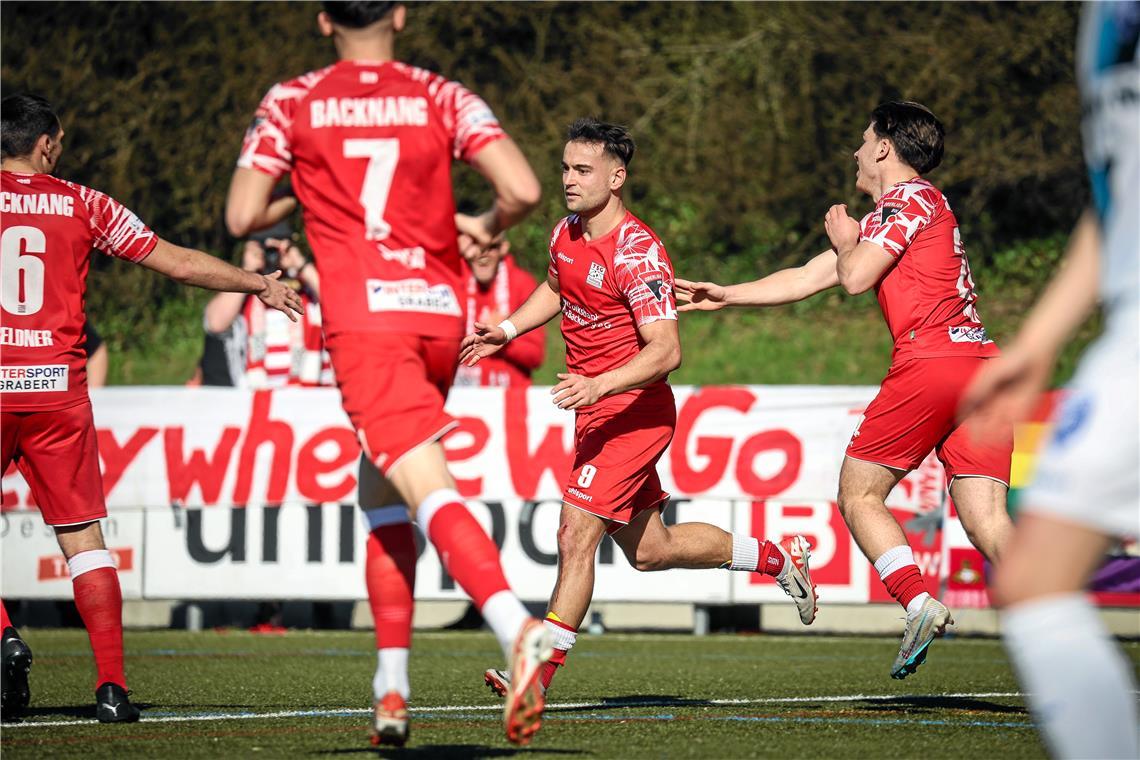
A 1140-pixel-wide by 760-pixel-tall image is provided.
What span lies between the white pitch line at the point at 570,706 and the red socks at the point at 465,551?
68.5 inches

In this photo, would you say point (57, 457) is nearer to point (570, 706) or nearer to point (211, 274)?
point (211, 274)

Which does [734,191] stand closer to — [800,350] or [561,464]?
[800,350]

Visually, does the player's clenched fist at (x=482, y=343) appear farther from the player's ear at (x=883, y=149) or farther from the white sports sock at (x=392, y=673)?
the player's ear at (x=883, y=149)

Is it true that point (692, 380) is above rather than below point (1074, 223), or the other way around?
below

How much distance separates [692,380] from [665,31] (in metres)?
5.86

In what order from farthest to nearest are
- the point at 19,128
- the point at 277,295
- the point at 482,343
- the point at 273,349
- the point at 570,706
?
the point at 273,349, the point at 570,706, the point at 482,343, the point at 19,128, the point at 277,295

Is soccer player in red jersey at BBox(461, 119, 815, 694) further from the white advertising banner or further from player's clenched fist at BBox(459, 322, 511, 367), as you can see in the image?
the white advertising banner

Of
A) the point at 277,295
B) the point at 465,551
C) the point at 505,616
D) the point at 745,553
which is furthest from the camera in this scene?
the point at 745,553

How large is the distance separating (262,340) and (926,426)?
7.13m

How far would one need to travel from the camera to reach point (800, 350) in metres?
19.8

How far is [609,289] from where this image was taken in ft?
21.6

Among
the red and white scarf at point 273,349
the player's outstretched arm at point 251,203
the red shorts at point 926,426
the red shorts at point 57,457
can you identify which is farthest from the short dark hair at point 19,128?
the red and white scarf at point 273,349

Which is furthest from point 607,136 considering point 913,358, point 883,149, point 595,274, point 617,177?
point 913,358

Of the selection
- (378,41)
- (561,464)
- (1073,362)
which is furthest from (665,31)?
(378,41)
